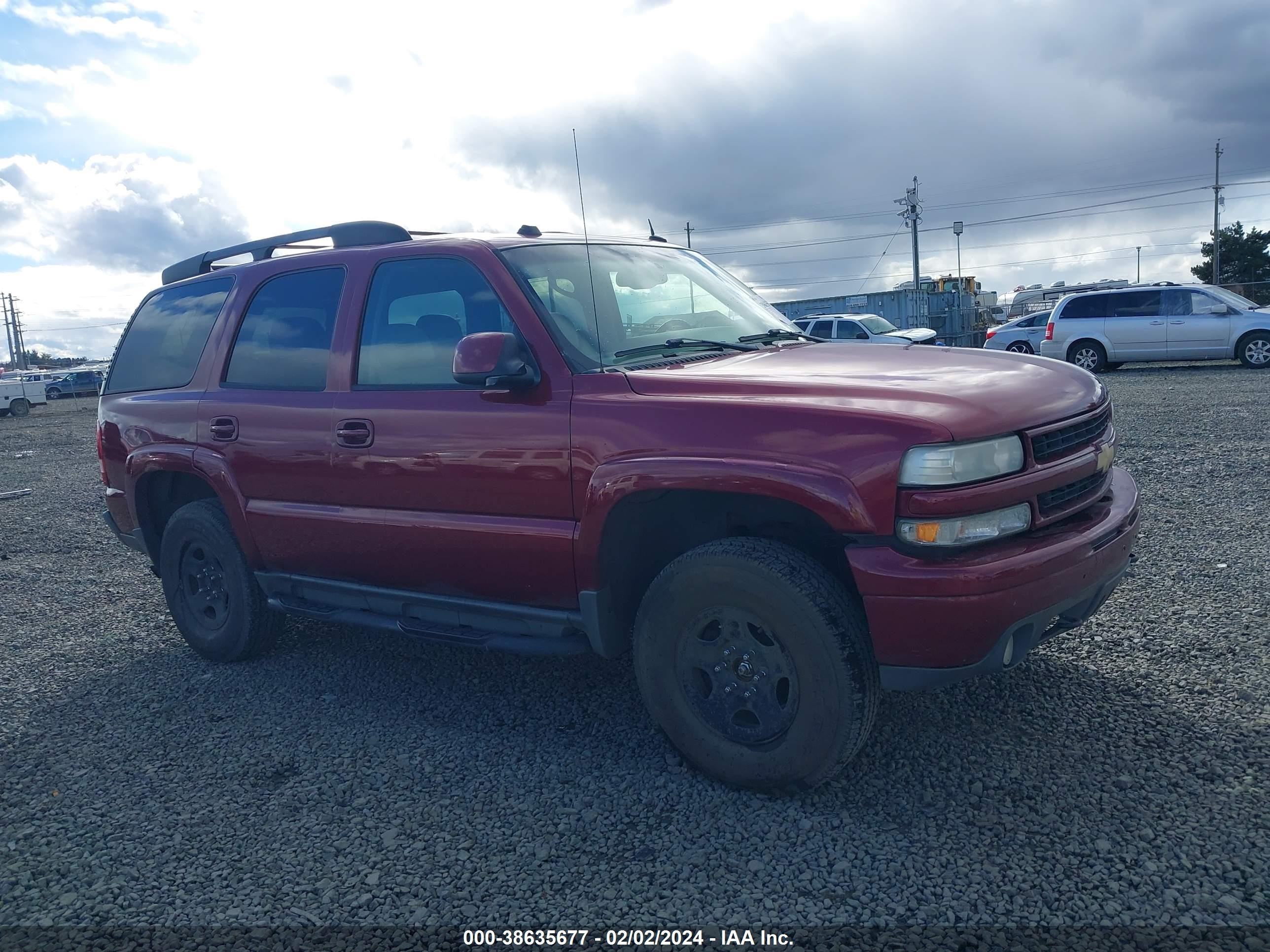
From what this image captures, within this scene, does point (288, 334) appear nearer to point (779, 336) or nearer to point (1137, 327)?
point (779, 336)

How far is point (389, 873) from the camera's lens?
9.48 feet

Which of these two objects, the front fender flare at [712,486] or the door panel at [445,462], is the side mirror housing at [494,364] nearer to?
the door panel at [445,462]

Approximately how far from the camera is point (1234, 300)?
18172 millimetres

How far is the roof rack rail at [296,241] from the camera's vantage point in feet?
14.3

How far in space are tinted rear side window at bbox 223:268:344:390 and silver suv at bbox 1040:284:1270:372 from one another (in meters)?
16.2

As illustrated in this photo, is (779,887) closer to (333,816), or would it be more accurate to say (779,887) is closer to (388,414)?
(333,816)

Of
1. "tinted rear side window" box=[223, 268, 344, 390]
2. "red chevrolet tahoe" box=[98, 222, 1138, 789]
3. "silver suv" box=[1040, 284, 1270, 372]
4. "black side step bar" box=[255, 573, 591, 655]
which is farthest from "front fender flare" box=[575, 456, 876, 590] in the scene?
"silver suv" box=[1040, 284, 1270, 372]

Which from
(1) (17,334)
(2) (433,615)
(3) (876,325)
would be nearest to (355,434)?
(2) (433,615)

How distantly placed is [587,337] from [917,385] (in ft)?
4.04

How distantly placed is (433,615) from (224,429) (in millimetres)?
1495

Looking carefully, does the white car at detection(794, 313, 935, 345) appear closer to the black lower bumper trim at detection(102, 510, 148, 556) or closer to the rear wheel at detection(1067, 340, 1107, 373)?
the rear wheel at detection(1067, 340, 1107, 373)

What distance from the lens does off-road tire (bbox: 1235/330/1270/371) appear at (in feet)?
58.3

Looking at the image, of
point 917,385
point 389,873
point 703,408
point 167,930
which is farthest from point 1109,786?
point 167,930

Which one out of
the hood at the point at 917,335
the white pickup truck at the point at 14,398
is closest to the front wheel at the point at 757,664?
the hood at the point at 917,335
